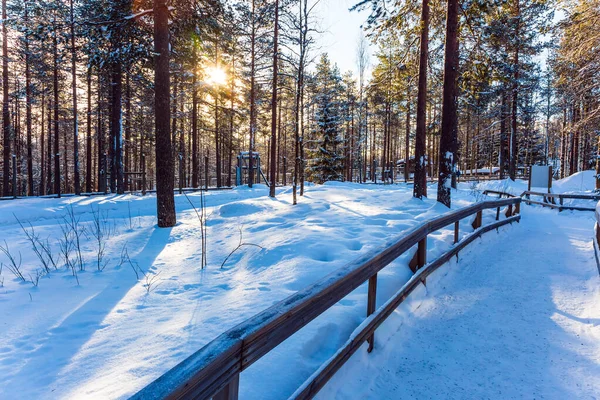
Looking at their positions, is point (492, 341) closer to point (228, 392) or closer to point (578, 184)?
point (228, 392)

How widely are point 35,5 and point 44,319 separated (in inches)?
878

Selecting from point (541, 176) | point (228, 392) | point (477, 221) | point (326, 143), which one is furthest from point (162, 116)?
point (326, 143)

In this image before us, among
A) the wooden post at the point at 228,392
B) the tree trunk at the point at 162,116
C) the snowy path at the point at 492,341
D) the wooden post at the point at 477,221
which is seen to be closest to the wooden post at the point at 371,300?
the snowy path at the point at 492,341

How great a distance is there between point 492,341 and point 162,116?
8349mm

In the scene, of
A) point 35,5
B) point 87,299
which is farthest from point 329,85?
point 87,299

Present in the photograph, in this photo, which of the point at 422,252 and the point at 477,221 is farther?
the point at 477,221

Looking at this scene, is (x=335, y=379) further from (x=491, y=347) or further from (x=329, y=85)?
(x=329, y=85)

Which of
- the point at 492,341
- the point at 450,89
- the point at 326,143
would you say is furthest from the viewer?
the point at 326,143

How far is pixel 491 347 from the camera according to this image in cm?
317

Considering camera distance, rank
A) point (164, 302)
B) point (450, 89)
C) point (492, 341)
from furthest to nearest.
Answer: point (450, 89) < point (164, 302) < point (492, 341)

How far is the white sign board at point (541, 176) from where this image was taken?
1412 centimetres

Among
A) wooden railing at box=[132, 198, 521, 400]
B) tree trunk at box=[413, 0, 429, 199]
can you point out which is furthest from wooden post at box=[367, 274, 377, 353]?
tree trunk at box=[413, 0, 429, 199]

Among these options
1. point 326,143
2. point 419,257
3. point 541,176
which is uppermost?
point 326,143

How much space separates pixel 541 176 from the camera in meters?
14.4
